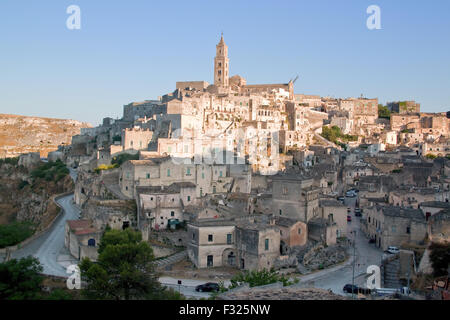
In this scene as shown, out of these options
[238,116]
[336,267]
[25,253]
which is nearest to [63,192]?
[25,253]

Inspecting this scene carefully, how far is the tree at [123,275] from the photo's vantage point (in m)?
23.1

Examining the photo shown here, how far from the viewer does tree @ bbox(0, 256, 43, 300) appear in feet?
76.5

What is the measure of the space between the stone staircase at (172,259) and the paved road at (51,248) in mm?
6603

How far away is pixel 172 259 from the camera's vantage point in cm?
3197

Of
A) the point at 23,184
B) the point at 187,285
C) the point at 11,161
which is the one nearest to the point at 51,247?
the point at 187,285

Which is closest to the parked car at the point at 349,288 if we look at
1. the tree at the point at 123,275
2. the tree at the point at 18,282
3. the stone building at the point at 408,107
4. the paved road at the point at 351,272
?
the paved road at the point at 351,272

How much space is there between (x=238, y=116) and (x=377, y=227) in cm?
4166

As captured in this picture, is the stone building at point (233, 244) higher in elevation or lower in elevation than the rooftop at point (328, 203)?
lower

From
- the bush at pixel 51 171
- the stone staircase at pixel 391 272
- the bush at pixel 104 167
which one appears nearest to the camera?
the stone staircase at pixel 391 272

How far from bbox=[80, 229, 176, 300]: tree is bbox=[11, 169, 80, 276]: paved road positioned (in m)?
7.05

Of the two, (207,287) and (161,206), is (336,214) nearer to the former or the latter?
(161,206)

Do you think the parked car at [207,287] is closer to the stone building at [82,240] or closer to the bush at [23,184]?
the stone building at [82,240]

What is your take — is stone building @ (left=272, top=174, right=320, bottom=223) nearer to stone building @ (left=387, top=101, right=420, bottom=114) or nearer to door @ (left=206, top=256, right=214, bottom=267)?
door @ (left=206, top=256, right=214, bottom=267)
